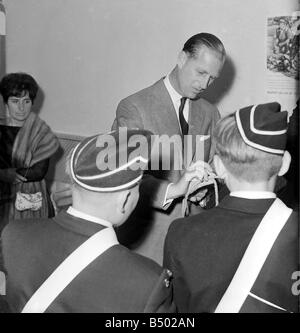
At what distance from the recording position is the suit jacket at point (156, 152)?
1.19 meters

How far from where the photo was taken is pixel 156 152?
3.90ft

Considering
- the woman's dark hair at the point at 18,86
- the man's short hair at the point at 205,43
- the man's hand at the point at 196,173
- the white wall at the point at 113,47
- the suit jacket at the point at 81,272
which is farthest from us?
the woman's dark hair at the point at 18,86

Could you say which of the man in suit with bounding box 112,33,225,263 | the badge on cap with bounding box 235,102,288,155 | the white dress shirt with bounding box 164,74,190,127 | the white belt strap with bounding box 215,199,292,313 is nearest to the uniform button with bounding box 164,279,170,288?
the white belt strap with bounding box 215,199,292,313

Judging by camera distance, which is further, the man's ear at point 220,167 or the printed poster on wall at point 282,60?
the printed poster on wall at point 282,60

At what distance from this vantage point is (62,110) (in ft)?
5.14

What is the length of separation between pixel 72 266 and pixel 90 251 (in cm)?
4

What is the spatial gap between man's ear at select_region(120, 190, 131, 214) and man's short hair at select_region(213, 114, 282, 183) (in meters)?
0.17

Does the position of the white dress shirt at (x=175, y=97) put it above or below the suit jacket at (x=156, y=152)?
above

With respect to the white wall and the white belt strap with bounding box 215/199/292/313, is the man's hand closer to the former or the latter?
the white belt strap with bounding box 215/199/292/313

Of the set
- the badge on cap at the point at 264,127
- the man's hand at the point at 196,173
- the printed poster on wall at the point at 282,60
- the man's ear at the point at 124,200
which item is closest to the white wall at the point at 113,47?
the printed poster on wall at the point at 282,60

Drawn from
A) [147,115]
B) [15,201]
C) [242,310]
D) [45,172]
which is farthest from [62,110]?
[242,310]

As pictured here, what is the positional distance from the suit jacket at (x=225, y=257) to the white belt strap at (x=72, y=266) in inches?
5.3

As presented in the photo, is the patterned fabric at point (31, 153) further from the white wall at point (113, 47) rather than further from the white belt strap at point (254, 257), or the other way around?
the white belt strap at point (254, 257)

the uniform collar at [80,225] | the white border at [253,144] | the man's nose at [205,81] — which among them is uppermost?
the man's nose at [205,81]
